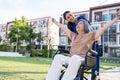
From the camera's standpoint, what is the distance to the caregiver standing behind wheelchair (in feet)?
9.39

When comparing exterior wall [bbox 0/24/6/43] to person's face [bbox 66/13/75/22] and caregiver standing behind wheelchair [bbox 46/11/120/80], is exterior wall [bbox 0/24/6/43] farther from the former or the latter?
caregiver standing behind wheelchair [bbox 46/11/120/80]

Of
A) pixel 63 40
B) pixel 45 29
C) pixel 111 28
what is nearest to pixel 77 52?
pixel 111 28

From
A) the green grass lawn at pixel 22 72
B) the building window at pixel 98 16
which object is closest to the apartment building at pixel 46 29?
the building window at pixel 98 16

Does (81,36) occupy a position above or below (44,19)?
below

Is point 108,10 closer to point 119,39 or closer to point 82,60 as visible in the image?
point 119,39

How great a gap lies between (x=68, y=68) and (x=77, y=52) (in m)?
0.33

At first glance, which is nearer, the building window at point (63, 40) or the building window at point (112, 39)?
the building window at point (112, 39)

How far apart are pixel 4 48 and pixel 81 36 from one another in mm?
36748

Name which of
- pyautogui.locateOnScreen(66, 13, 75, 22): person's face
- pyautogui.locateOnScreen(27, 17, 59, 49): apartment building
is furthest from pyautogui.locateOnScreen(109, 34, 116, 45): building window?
pyautogui.locateOnScreen(66, 13, 75, 22): person's face

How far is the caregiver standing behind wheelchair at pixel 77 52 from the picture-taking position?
9.39ft

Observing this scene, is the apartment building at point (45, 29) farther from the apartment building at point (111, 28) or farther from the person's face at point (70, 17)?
the person's face at point (70, 17)

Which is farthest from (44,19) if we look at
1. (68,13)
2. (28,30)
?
(68,13)

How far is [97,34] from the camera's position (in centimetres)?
305

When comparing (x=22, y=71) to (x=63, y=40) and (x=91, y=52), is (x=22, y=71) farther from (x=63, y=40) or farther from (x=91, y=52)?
(x=63, y=40)
